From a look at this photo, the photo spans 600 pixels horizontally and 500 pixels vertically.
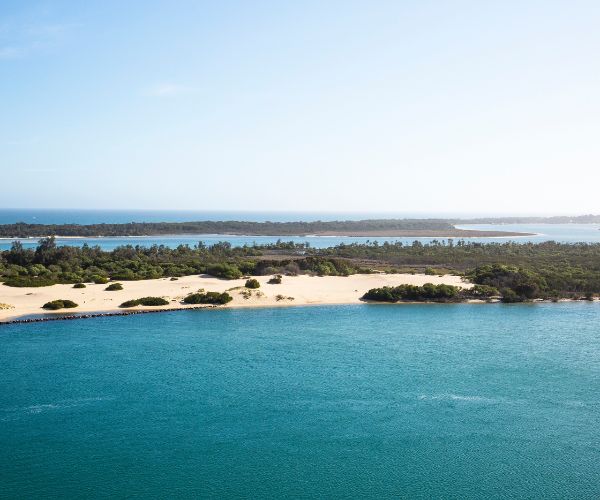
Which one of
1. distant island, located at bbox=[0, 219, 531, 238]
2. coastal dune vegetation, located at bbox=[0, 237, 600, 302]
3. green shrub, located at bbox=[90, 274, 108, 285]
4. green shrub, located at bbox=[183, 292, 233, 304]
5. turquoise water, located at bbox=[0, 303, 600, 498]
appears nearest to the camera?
turquoise water, located at bbox=[0, 303, 600, 498]

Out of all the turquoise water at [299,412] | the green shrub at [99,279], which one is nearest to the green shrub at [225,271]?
the green shrub at [99,279]

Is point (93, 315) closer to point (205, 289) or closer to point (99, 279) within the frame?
point (205, 289)

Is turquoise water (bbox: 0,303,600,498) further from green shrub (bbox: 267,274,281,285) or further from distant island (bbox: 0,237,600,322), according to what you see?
green shrub (bbox: 267,274,281,285)

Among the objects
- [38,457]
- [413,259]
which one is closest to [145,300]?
[38,457]

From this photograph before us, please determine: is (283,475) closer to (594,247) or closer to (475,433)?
(475,433)

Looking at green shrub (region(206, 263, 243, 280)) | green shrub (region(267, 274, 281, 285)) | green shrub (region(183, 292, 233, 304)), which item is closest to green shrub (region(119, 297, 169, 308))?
green shrub (region(183, 292, 233, 304))

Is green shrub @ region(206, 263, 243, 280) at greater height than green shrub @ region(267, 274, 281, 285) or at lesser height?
greater
